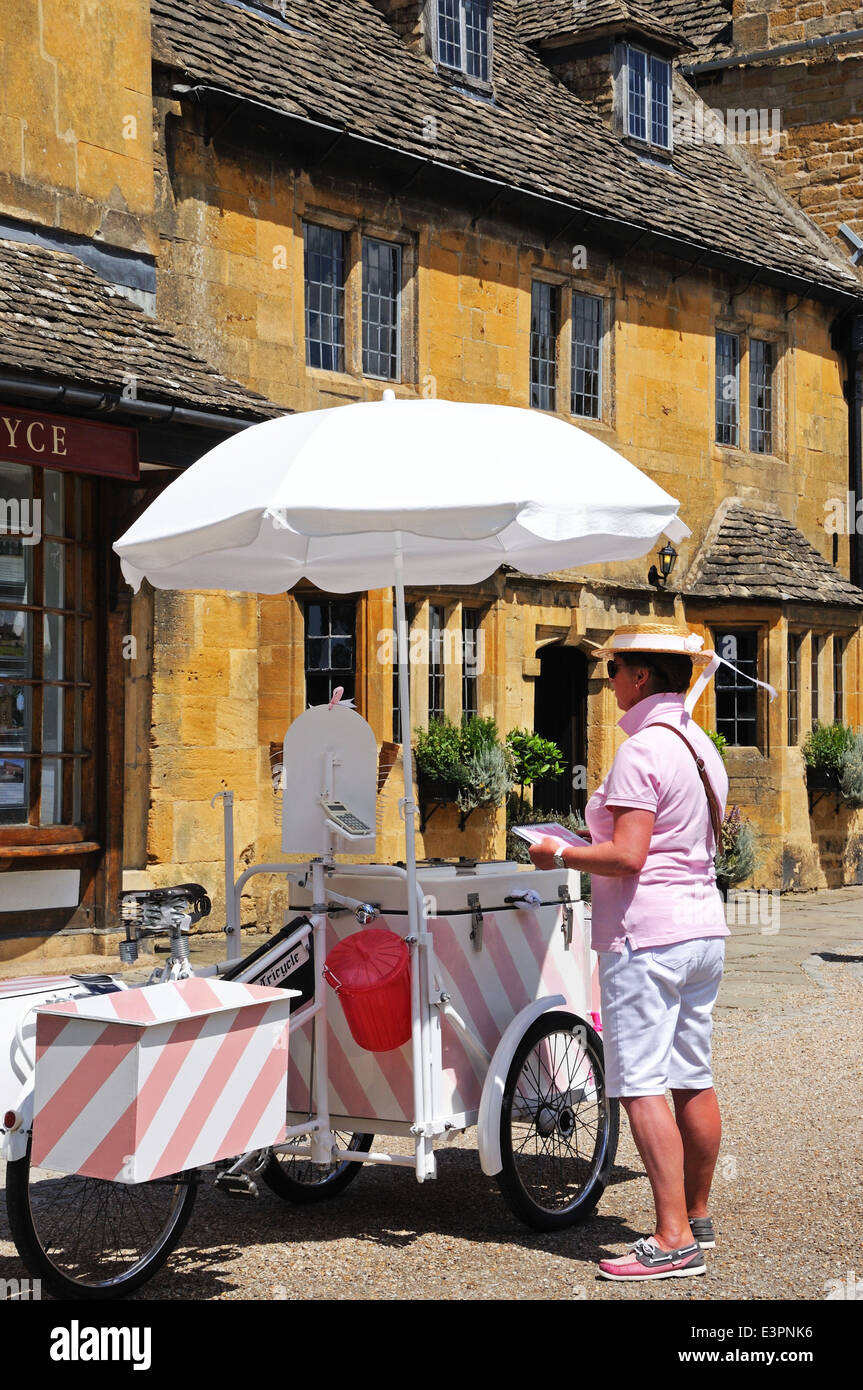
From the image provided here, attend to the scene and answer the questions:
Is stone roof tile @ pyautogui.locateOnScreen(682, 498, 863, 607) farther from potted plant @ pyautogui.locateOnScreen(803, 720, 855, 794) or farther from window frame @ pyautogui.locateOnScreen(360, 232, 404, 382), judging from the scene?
window frame @ pyautogui.locateOnScreen(360, 232, 404, 382)

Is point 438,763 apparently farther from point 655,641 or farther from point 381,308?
point 655,641

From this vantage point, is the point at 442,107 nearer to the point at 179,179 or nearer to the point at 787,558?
the point at 179,179

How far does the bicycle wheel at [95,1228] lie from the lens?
454 cm

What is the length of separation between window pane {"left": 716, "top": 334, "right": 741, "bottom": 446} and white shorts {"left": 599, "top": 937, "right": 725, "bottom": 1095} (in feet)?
48.3

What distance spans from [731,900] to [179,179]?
9077 mm

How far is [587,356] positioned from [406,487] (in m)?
12.5

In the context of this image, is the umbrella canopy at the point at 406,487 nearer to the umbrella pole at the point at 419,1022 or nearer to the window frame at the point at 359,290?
the umbrella pole at the point at 419,1022

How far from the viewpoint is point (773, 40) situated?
71.7 feet

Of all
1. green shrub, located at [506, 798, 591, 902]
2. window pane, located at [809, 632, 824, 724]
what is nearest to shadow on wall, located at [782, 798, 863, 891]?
window pane, located at [809, 632, 824, 724]

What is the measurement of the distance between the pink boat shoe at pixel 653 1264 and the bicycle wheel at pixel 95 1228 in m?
1.21

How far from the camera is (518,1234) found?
5.47 metres

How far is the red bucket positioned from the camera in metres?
5.40

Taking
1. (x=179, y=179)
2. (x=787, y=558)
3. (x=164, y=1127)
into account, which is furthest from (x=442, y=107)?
(x=164, y=1127)
